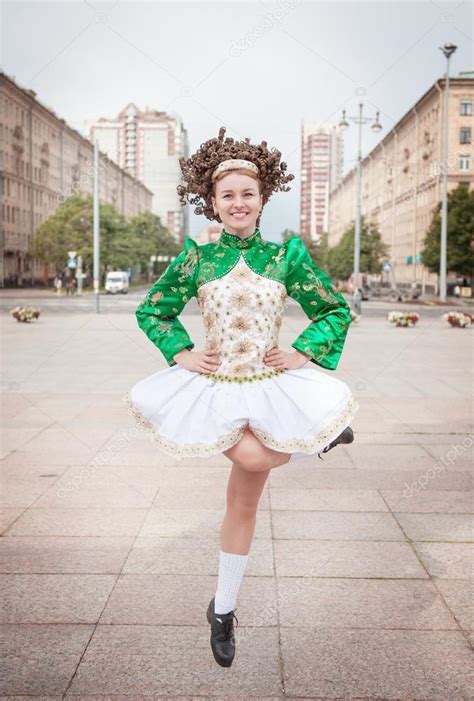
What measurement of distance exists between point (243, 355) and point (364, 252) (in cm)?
7888

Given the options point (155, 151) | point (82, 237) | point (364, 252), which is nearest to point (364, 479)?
point (82, 237)

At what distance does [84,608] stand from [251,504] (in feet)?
3.59

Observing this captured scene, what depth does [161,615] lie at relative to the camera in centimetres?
396

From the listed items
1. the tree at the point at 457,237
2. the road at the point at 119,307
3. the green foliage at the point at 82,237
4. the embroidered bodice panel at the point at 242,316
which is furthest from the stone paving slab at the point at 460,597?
the green foliage at the point at 82,237

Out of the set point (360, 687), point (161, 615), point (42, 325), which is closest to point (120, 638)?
point (161, 615)

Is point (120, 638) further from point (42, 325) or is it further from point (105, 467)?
point (42, 325)

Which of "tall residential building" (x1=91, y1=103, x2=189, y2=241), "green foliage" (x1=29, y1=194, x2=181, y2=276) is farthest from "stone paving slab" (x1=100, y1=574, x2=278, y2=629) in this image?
"tall residential building" (x1=91, y1=103, x2=189, y2=241)

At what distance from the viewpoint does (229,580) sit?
11.7 feet

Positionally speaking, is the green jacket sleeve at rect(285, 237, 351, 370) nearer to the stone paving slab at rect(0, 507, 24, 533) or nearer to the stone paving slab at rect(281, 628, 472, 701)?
the stone paving slab at rect(281, 628, 472, 701)

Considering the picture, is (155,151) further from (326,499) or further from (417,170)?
(326,499)

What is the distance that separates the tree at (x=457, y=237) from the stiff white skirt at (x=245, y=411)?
197 ft

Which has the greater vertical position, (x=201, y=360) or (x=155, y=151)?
(x=155, y=151)

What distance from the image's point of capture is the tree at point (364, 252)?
80.9 m

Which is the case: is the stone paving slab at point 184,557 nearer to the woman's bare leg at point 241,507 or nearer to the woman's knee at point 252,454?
the woman's bare leg at point 241,507
